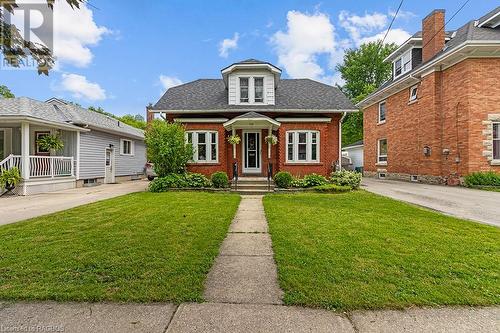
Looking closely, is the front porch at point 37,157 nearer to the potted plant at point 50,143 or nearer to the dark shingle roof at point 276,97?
the potted plant at point 50,143

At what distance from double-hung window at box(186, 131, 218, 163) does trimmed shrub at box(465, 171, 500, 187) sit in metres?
12.5

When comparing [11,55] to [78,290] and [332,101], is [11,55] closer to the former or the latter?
[78,290]

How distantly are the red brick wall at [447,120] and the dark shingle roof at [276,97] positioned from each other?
15.6 ft

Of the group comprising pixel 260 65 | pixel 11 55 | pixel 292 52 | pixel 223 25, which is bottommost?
pixel 11 55

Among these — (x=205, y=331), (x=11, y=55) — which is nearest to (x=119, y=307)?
(x=205, y=331)

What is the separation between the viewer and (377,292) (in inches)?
114

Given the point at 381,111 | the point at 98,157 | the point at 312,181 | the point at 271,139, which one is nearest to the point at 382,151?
the point at 381,111

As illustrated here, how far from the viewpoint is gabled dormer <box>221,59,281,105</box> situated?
1456cm

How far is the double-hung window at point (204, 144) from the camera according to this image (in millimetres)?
14008

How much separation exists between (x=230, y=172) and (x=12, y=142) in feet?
40.8

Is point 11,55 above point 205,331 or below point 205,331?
above

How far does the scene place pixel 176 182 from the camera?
1215 cm
